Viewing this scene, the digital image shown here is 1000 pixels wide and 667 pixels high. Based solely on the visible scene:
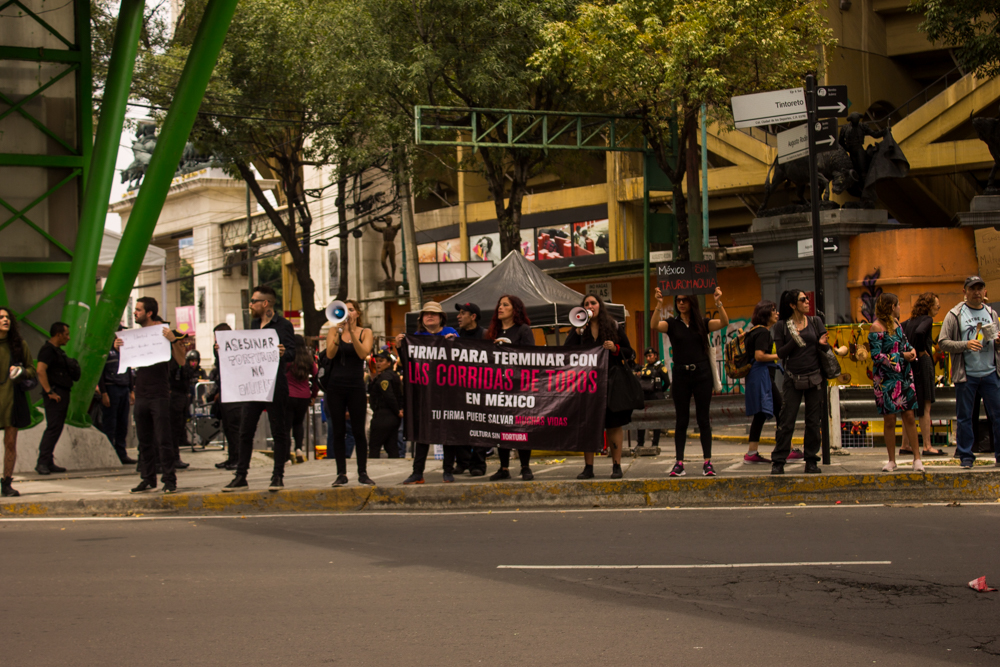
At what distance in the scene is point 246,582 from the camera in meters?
6.57

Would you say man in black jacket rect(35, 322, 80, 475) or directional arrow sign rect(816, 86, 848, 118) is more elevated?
directional arrow sign rect(816, 86, 848, 118)

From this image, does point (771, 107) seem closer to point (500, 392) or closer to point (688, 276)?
point (500, 392)

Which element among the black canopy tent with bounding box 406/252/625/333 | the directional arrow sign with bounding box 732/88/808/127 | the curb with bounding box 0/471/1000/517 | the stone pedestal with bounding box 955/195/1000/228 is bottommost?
the curb with bounding box 0/471/1000/517

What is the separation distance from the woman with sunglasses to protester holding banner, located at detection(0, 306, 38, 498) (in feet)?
24.7

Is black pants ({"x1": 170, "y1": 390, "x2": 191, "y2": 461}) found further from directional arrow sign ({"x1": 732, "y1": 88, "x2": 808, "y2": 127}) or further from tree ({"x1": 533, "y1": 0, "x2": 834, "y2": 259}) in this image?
tree ({"x1": 533, "y1": 0, "x2": 834, "y2": 259})

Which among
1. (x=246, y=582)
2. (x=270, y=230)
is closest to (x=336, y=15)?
(x=246, y=582)

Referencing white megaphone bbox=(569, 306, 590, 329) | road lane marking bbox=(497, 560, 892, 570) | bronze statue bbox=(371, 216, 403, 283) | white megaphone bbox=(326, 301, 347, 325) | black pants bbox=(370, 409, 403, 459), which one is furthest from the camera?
bronze statue bbox=(371, 216, 403, 283)

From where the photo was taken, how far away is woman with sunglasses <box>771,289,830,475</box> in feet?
32.8

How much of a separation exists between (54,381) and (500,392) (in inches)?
204

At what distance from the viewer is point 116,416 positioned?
14219 millimetres

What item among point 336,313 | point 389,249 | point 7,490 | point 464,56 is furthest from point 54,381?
point 389,249

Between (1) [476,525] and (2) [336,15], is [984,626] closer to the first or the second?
(1) [476,525]

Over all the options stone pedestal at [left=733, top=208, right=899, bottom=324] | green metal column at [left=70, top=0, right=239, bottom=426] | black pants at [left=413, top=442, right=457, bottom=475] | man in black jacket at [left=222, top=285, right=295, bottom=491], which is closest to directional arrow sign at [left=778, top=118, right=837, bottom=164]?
black pants at [left=413, top=442, right=457, bottom=475]

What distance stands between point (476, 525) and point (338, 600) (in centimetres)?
280
